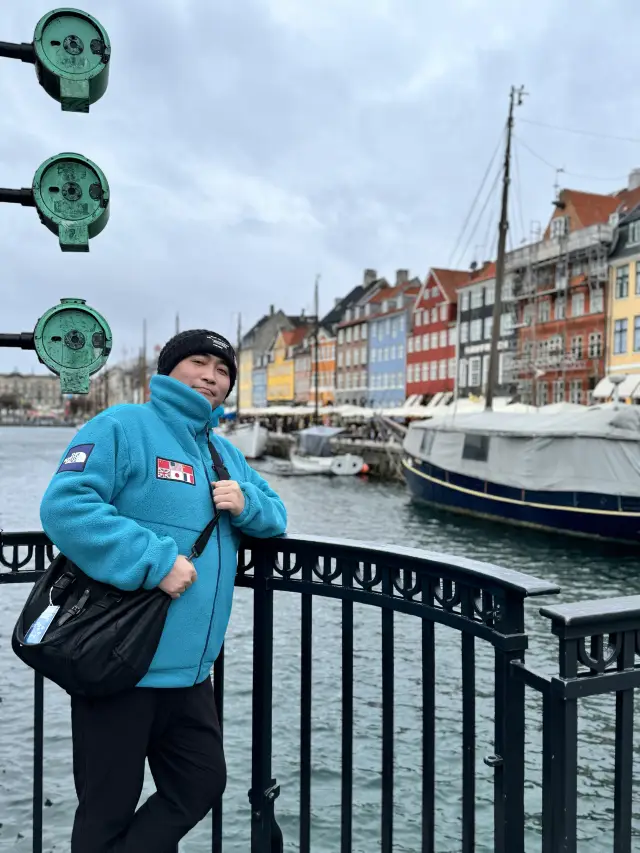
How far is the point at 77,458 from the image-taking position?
6.98 ft

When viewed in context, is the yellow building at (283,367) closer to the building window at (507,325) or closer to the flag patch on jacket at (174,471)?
the building window at (507,325)

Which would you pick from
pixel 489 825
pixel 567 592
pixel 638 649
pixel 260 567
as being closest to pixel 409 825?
pixel 489 825

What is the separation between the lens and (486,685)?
9180 millimetres

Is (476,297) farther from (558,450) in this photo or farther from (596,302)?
(558,450)

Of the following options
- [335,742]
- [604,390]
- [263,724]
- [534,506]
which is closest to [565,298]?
[604,390]

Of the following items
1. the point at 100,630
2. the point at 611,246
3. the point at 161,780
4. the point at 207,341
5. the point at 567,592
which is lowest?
the point at 567,592

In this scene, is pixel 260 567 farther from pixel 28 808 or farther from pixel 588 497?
pixel 588 497

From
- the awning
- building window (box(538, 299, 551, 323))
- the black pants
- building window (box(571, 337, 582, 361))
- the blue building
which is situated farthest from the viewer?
the blue building

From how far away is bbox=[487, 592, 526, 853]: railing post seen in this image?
2.02 meters

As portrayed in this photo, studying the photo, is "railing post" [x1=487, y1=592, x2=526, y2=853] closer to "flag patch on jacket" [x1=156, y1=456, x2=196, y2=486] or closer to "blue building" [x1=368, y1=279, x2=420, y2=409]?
"flag patch on jacket" [x1=156, y1=456, x2=196, y2=486]

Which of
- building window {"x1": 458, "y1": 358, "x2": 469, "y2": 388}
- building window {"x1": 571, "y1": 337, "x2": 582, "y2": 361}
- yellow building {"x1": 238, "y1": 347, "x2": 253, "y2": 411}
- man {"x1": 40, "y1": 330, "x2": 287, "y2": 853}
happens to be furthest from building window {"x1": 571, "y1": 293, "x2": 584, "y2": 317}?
yellow building {"x1": 238, "y1": 347, "x2": 253, "y2": 411}

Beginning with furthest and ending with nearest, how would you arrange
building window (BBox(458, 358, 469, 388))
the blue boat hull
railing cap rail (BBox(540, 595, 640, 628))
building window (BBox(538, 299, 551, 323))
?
building window (BBox(458, 358, 469, 388)) < building window (BBox(538, 299, 551, 323)) < the blue boat hull < railing cap rail (BBox(540, 595, 640, 628))

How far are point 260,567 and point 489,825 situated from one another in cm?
433

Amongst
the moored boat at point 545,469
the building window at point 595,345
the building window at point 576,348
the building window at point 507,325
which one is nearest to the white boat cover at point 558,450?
the moored boat at point 545,469
